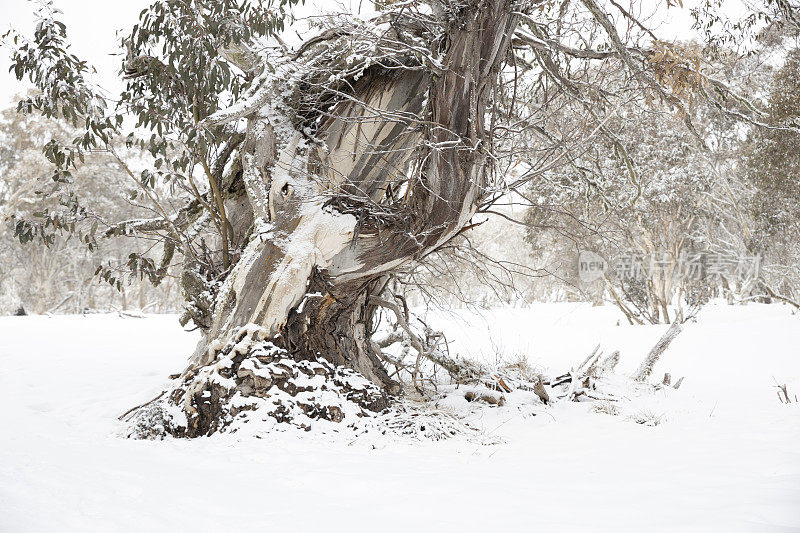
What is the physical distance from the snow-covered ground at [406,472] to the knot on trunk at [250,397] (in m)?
0.18

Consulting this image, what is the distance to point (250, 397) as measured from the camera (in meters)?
3.26

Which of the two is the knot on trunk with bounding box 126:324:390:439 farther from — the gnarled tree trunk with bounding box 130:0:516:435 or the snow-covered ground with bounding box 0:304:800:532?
the snow-covered ground with bounding box 0:304:800:532

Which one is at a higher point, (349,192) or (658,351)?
(349,192)

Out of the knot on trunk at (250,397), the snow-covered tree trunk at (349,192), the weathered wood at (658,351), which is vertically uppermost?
the snow-covered tree trunk at (349,192)

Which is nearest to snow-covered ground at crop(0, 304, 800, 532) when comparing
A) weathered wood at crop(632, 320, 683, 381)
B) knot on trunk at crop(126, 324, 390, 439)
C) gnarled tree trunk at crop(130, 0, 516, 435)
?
knot on trunk at crop(126, 324, 390, 439)

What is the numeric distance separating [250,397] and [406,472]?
1.29 m

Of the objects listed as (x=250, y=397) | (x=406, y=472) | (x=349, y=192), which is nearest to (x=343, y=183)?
(x=349, y=192)

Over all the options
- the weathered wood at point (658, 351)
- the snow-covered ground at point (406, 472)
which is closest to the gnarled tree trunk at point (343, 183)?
the snow-covered ground at point (406, 472)

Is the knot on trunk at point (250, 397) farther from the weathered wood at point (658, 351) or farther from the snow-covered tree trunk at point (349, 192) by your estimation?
the weathered wood at point (658, 351)

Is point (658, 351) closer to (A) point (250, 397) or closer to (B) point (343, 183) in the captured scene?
(B) point (343, 183)

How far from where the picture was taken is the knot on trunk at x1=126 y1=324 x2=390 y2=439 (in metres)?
3.16

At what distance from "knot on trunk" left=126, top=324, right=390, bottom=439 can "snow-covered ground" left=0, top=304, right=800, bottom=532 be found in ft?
0.59

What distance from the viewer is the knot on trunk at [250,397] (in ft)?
10.4

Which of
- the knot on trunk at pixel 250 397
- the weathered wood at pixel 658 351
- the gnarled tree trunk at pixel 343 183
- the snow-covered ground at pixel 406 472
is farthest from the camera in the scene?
the weathered wood at pixel 658 351
